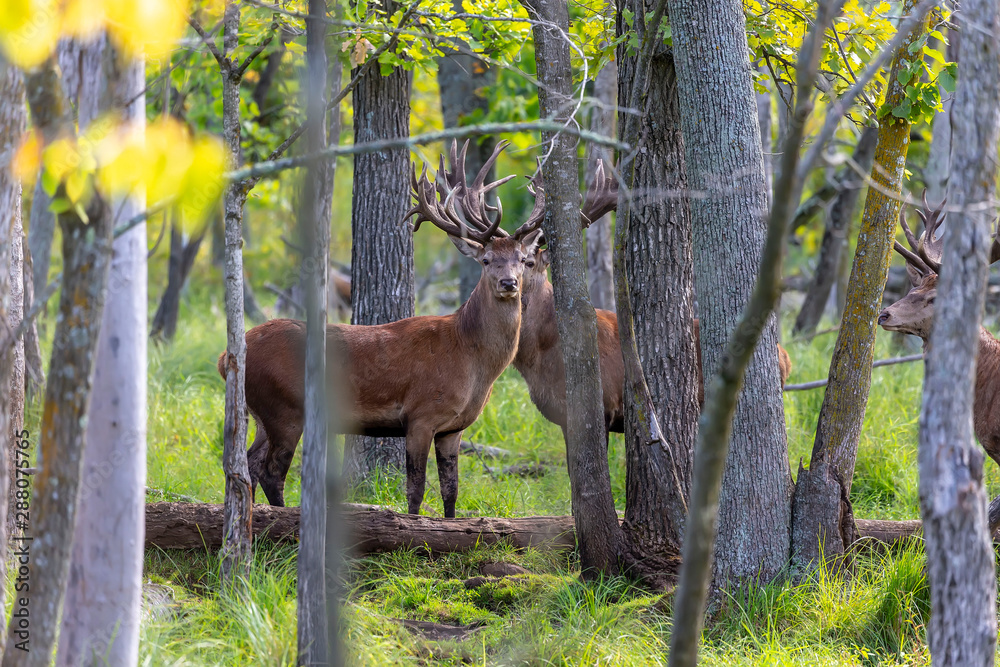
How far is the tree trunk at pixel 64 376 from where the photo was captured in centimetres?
246

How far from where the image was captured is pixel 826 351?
1012 cm

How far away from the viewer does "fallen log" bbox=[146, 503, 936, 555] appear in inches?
202

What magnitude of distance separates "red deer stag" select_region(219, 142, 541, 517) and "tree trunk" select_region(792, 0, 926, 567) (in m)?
2.41

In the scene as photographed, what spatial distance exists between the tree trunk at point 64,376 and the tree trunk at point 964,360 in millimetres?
2546

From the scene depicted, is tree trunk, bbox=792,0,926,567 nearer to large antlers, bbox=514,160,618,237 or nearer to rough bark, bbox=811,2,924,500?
rough bark, bbox=811,2,924,500

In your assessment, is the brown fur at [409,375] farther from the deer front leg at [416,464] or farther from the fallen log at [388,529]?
the fallen log at [388,529]

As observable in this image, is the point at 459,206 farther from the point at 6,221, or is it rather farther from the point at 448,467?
the point at 6,221

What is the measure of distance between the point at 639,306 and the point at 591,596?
1676 mm

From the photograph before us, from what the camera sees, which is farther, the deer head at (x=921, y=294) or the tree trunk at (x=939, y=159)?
the tree trunk at (x=939, y=159)

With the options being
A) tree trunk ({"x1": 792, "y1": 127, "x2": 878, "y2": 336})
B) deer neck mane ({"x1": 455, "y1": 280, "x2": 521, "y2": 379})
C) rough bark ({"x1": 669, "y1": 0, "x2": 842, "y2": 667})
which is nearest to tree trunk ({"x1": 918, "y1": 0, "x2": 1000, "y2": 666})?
rough bark ({"x1": 669, "y1": 0, "x2": 842, "y2": 667})

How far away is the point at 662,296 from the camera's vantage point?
5297 mm

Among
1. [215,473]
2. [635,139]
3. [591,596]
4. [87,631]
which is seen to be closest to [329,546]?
[87,631]

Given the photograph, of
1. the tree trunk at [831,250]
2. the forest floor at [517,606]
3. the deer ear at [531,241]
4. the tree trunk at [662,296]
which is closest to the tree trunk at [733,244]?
the forest floor at [517,606]

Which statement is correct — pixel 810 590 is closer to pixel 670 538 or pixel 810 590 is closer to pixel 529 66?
pixel 670 538
